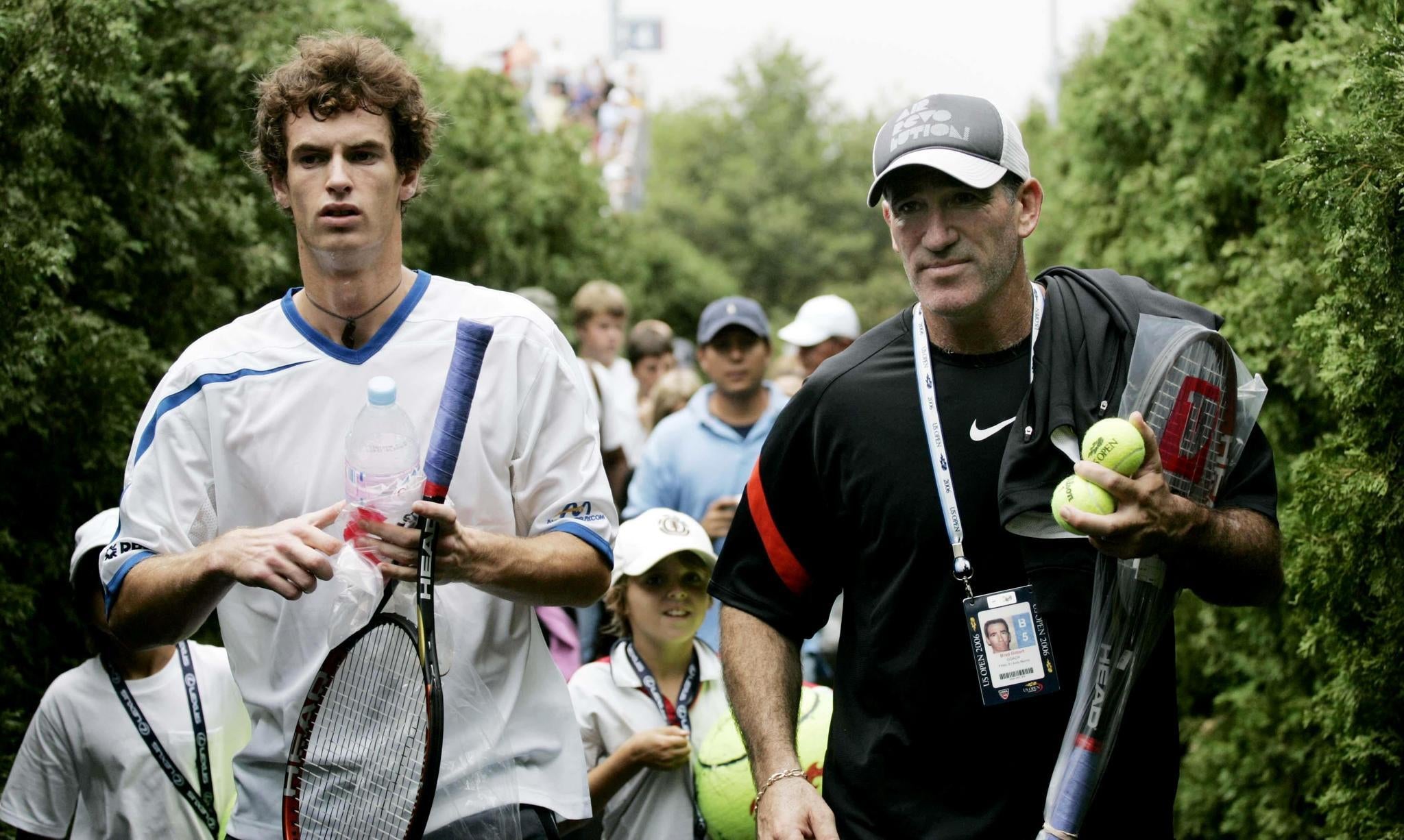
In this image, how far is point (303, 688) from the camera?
3543 millimetres

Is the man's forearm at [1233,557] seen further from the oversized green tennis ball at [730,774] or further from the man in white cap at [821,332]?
the man in white cap at [821,332]

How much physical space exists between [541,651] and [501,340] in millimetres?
788

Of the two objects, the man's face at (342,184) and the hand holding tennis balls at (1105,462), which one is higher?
the man's face at (342,184)

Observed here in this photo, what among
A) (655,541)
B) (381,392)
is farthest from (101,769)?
(381,392)

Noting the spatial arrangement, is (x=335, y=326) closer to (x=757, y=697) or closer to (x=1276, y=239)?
(x=757, y=697)

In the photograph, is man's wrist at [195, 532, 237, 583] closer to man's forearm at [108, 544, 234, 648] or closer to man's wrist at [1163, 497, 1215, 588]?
man's forearm at [108, 544, 234, 648]

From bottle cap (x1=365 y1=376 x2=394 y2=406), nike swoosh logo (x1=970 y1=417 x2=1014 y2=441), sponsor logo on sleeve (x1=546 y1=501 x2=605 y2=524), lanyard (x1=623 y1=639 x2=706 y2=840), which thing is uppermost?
bottle cap (x1=365 y1=376 x2=394 y2=406)

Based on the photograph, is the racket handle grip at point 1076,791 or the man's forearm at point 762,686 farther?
the man's forearm at point 762,686

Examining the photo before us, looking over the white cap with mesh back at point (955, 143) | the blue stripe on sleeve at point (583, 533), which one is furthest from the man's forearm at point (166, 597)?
the white cap with mesh back at point (955, 143)

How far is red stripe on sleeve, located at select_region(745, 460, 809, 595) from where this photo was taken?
3.77 m

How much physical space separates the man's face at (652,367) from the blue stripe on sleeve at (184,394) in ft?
22.5

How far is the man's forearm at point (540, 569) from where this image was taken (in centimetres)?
330

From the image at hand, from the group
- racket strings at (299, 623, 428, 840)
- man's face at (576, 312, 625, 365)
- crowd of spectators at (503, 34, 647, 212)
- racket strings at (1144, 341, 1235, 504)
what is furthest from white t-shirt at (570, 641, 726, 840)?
crowd of spectators at (503, 34, 647, 212)

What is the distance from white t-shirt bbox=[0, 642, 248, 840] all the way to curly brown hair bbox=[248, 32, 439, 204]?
210cm
